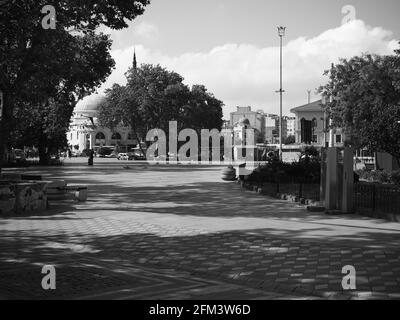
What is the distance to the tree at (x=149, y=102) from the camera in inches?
2505

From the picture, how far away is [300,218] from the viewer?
46.8 feet

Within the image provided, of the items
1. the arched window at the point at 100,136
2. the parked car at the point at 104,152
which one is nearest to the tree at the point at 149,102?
the parked car at the point at 104,152

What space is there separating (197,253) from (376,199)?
A: 7.58 m

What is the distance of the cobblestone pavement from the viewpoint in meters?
7.30

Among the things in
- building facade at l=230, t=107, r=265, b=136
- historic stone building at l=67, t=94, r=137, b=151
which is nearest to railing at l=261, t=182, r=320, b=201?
historic stone building at l=67, t=94, r=137, b=151

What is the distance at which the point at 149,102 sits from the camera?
6262 cm

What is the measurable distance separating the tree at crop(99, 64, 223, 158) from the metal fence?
4831cm

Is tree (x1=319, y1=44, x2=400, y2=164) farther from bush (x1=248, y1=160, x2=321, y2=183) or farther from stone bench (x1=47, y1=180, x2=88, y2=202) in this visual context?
stone bench (x1=47, y1=180, x2=88, y2=202)

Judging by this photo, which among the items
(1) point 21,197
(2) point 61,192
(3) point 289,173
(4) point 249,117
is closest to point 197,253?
(1) point 21,197

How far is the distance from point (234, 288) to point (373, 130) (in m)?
18.9
